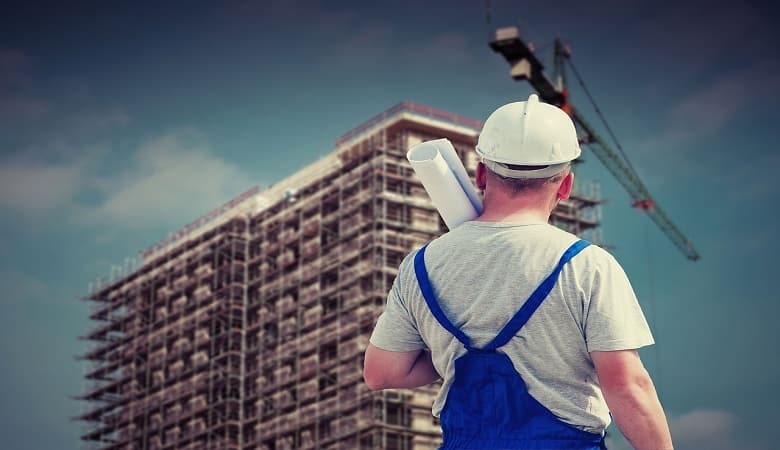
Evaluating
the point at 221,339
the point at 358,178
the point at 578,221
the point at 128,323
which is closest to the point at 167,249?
the point at 128,323

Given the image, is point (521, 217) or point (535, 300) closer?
point (535, 300)

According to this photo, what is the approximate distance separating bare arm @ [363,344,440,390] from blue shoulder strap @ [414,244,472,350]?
0.21 metres

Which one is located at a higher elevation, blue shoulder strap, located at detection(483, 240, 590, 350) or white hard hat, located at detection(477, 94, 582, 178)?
white hard hat, located at detection(477, 94, 582, 178)

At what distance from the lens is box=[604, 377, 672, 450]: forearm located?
267 centimetres

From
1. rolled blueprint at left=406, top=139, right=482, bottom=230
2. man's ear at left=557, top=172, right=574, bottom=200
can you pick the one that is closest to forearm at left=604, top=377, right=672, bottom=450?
man's ear at left=557, top=172, right=574, bottom=200

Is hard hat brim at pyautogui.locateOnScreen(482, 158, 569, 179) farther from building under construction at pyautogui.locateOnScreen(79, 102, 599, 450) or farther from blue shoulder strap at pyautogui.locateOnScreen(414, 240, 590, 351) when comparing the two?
building under construction at pyautogui.locateOnScreen(79, 102, 599, 450)

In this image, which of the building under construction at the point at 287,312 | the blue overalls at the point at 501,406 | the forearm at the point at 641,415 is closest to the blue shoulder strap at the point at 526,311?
the blue overalls at the point at 501,406

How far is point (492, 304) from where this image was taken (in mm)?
2811

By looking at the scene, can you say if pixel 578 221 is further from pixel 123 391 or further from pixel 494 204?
pixel 494 204

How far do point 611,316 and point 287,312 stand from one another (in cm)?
6012

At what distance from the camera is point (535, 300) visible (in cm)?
275

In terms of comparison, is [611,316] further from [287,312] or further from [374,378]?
[287,312]

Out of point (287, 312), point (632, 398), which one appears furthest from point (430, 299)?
point (287, 312)

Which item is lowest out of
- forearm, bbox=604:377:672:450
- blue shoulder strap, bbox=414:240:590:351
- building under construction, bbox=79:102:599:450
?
forearm, bbox=604:377:672:450
